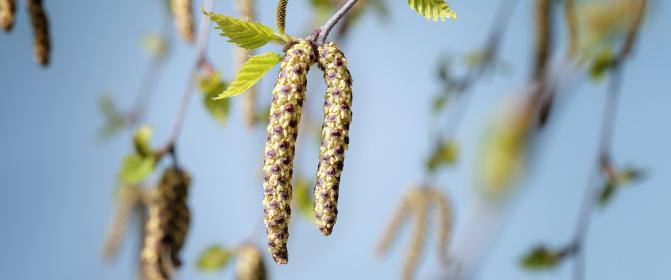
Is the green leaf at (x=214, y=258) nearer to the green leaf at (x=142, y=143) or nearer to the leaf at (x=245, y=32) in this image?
the green leaf at (x=142, y=143)

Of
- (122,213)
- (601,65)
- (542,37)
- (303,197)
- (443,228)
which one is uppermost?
(601,65)

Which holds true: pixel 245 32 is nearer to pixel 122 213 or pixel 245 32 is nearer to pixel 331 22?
pixel 331 22

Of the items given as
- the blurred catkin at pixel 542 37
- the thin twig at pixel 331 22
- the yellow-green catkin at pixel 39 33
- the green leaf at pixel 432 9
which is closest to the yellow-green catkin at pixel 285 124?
the thin twig at pixel 331 22

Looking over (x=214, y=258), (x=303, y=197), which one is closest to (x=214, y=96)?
(x=214, y=258)

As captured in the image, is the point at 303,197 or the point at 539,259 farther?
the point at 303,197

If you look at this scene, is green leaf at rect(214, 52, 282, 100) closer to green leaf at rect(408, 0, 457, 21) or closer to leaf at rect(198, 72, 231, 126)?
green leaf at rect(408, 0, 457, 21)

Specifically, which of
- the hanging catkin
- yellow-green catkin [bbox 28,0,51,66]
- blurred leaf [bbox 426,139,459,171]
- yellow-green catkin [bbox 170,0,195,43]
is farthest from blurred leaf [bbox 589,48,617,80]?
yellow-green catkin [bbox 28,0,51,66]
